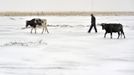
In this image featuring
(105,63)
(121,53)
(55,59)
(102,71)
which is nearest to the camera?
(102,71)

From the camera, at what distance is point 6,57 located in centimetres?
1344

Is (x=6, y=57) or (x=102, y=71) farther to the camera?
(x=6, y=57)

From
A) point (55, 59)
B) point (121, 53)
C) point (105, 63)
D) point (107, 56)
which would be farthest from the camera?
point (121, 53)

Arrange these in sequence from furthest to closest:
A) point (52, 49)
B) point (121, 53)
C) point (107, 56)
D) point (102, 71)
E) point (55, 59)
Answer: point (52, 49) < point (121, 53) < point (107, 56) < point (55, 59) < point (102, 71)

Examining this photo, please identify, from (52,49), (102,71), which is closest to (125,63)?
(102,71)

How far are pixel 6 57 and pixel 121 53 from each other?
422 cm

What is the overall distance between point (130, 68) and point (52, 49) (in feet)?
18.3

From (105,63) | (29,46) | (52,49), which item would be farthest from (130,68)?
(29,46)

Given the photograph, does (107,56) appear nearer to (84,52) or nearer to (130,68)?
(84,52)

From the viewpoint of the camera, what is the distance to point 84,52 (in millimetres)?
15125

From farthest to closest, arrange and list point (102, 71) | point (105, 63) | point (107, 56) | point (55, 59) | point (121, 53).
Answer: point (121, 53) → point (107, 56) → point (55, 59) → point (105, 63) → point (102, 71)

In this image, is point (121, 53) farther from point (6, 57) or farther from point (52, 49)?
point (6, 57)

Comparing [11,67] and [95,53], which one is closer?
[11,67]

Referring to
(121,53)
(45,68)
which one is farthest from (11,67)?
(121,53)
